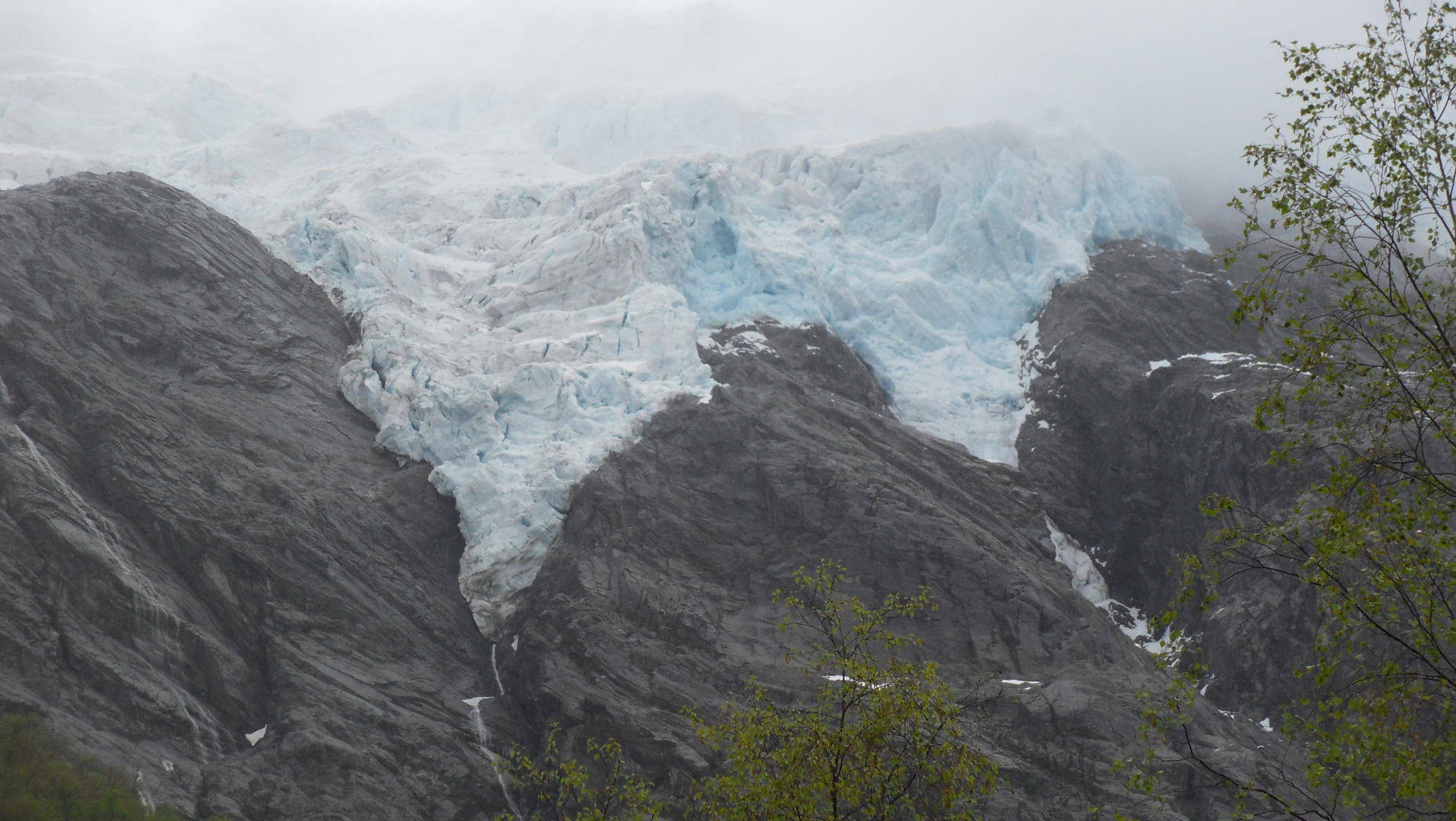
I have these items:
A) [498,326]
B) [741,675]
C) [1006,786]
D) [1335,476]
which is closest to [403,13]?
[498,326]

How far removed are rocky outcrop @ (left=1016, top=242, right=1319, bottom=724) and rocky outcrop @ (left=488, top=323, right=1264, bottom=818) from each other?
3268 millimetres

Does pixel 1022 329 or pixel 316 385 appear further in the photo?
pixel 1022 329

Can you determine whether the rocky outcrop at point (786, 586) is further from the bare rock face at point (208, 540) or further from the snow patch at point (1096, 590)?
the bare rock face at point (208, 540)

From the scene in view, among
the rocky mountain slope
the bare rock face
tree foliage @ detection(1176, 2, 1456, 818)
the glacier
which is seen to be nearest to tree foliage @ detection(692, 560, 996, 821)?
tree foliage @ detection(1176, 2, 1456, 818)

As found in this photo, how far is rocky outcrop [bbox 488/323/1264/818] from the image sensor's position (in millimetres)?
35156

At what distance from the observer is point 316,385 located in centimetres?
4619

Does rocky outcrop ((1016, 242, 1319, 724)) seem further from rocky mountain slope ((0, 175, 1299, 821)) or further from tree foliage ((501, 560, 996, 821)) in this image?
tree foliage ((501, 560, 996, 821))

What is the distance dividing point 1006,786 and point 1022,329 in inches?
1234

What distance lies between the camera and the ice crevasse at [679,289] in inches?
1722

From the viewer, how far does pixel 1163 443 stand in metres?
50.8

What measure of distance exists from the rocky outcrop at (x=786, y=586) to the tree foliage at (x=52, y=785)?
40.8ft

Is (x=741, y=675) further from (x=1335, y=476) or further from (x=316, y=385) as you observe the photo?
(x=1335, y=476)

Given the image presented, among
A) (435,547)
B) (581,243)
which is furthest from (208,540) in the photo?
(581,243)

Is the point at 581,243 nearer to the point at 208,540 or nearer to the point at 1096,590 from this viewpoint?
the point at 208,540
